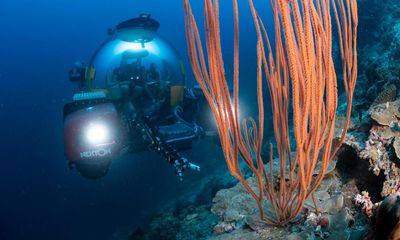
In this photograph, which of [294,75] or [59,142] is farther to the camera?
[59,142]

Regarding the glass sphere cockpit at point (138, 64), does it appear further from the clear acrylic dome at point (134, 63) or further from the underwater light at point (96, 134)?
the underwater light at point (96, 134)

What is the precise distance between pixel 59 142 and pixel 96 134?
26.3 metres

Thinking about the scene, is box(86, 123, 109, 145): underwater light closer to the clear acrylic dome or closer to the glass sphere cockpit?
the glass sphere cockpit

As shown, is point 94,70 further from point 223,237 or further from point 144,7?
point 144,7

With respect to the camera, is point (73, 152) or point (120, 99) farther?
point (120, 99)

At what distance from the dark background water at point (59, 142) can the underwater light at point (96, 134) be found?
2449 millimetres

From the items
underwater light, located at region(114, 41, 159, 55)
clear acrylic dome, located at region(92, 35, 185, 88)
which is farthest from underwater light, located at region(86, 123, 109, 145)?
underwater light, located at region(114, 41, 159, 55)

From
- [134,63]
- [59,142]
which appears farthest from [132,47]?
[59,142]

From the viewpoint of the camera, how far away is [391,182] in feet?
7.26

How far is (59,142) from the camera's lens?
27828 millimetres

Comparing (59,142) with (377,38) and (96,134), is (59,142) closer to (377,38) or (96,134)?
(96,134)

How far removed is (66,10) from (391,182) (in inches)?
3764

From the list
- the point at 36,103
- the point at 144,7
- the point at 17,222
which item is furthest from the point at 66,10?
the point at 17,222

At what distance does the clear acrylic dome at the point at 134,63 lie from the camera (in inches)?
237
